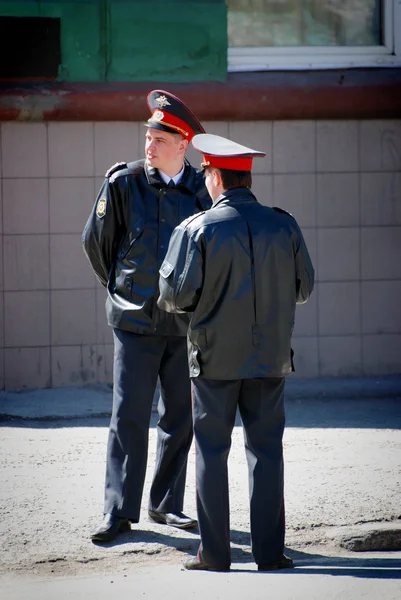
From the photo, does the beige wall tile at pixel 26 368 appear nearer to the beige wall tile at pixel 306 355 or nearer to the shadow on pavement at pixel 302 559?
the beige wall tile at pixel 306 355

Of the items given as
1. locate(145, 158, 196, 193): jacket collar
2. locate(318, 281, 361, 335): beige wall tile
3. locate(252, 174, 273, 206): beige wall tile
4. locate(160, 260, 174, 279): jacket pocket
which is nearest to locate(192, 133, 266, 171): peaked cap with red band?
locate(160, 260, 174, 279): jacket pocket

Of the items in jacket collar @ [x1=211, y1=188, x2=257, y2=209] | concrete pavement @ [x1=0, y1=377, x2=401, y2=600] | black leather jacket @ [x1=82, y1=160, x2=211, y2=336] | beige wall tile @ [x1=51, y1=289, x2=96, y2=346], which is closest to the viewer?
concrete pavement @ [x1=0, y1=377, x2=401, y2=600]

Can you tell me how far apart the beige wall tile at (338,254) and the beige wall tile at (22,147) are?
246 centimetres

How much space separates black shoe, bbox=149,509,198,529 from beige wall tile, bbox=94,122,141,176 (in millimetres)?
3890

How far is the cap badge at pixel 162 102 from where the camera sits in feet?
16.9

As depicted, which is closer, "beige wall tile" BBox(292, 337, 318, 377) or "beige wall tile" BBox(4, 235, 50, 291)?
"beige wall tile" BBox(4, 235, 50, 291)

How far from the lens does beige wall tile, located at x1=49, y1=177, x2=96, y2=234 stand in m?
8.41

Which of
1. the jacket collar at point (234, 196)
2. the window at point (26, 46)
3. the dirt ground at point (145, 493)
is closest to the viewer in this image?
the jacket collar at point (234, 196)

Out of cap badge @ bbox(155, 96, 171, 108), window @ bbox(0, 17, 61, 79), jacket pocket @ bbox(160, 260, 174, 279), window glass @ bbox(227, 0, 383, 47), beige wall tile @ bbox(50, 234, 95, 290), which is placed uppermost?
window glass @ bbox(227, 0, 383, 47)

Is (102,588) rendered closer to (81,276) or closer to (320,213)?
(81,276)

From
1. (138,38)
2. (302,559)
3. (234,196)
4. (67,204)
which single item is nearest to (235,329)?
(234,196)

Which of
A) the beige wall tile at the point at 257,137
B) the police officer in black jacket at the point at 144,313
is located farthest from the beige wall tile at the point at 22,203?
the police officer in black jacket at the point at 144,313

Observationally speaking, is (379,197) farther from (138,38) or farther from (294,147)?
(138,38)

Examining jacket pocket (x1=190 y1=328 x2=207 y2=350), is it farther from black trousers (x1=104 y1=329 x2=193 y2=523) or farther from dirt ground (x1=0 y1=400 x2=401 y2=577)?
dirt ground (x1=0 y1=400 x2=401 y2=577)
